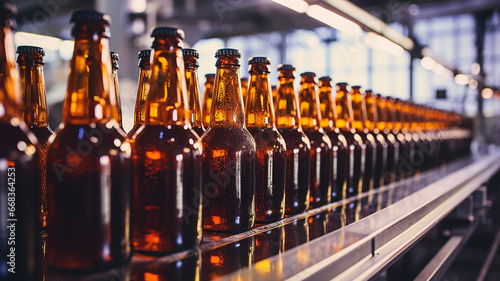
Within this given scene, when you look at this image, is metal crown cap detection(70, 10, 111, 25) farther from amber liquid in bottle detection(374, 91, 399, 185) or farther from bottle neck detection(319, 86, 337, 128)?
amber liquid in bottle detection(374, 91, 399, 185)

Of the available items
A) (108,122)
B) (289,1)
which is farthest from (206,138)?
(289,1)

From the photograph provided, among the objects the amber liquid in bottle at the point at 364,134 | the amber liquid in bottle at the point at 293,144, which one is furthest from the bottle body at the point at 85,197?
the amber liquid in bottle at the point at 364,134

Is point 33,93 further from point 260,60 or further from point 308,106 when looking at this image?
point 308,106

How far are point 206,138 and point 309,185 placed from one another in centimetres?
Result: 34

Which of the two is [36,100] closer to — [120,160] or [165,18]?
[120,160]

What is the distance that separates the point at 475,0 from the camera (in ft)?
30.0

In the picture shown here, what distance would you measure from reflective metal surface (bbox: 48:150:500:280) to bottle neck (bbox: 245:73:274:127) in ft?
0.70

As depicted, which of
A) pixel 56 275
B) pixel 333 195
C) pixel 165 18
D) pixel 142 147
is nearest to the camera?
pixel 56 275

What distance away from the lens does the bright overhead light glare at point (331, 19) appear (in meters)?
1.62

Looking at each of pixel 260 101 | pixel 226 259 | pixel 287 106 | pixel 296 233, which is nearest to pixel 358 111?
→ pixel 287 106

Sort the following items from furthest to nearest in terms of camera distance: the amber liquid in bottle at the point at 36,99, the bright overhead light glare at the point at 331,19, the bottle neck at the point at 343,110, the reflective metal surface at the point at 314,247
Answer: the bright overhead light glare at the point at 331,19
the bottle neck at the point at 343,110
the amber liquid in bottle at the point at 36,99
the reflective metal surface at the point at 314,247

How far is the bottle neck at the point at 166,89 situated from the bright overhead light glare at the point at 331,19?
1059 millimetres

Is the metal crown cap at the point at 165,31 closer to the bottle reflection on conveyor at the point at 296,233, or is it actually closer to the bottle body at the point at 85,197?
the bottle body at the point at 85,197

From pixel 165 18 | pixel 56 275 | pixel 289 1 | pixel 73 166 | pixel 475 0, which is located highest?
pixel 475 0
